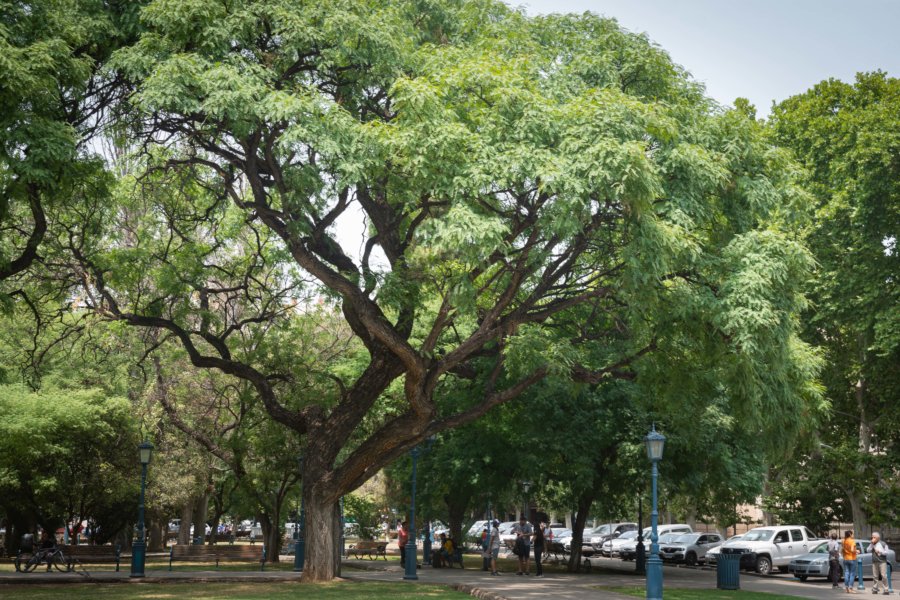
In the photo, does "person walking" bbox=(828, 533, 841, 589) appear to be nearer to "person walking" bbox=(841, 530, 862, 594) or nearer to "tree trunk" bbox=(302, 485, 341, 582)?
"person walking" bbox=(841, 530, 862, 594)

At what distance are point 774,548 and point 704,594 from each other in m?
14.2

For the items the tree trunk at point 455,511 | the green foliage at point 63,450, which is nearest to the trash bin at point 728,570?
the tree trunk at point 455,511

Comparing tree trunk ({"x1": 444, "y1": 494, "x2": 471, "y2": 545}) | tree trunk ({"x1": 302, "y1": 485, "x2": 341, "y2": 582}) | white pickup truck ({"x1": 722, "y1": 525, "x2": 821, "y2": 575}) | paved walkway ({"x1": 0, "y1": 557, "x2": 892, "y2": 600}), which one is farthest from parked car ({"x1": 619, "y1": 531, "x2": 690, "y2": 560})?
tree trunk ({"x1": 302, "y1": 485, "x2": 341, "y2": 582})

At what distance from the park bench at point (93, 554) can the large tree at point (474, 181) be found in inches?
406

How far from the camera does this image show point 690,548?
40938mm

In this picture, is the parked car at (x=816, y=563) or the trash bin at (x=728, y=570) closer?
the trash bin at (x=728, y=570)

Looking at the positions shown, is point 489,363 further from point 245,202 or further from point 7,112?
point 7,112

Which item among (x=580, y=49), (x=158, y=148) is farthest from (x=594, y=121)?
(x=158, y=148)

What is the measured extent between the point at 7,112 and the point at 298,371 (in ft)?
51.5

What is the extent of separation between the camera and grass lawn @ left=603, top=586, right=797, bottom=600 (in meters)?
20.9

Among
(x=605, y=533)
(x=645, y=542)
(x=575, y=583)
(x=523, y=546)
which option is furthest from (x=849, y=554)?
(x=605, y=533)

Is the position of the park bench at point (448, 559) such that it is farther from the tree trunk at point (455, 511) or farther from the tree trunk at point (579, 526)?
the tree trunk at point (579, 526)

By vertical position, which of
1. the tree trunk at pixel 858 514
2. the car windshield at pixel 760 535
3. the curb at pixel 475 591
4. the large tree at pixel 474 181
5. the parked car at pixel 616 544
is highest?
the large tree at pixel 474 181

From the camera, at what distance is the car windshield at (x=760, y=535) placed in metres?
35.0
